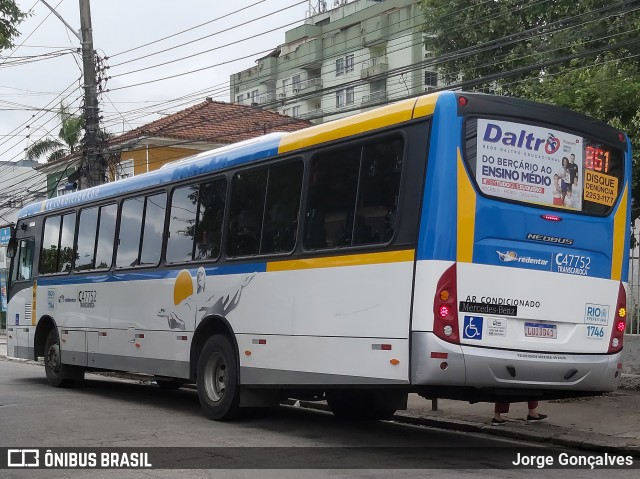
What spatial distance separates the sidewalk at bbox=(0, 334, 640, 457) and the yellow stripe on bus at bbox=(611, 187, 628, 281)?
1900 millimetres

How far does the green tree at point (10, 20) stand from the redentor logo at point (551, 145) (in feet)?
36.9

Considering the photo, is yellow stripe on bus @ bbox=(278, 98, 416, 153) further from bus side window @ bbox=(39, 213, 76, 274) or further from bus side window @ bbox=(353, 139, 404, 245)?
bus side window @ bbox=(39, 213, 76, 274)

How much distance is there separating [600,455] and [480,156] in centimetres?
364

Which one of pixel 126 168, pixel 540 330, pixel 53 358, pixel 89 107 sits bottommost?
pixel 53 358

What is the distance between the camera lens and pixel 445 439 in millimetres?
10703

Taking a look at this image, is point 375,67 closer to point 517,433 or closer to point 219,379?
point 219,379

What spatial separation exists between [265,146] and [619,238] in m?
4.14

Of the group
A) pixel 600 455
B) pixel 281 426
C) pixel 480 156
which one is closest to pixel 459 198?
pixel 480 156

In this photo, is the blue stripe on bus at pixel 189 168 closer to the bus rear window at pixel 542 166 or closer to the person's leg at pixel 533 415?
the bus rear window at pixel 542 166

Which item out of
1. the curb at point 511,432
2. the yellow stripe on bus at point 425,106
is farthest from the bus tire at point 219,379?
the yellow stripe on bus at point 425,106

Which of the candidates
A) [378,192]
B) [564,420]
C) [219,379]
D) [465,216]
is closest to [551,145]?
[465,216]

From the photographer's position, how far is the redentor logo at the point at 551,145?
357 inches

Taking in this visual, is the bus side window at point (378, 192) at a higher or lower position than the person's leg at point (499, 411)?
higher

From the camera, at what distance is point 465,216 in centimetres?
848
